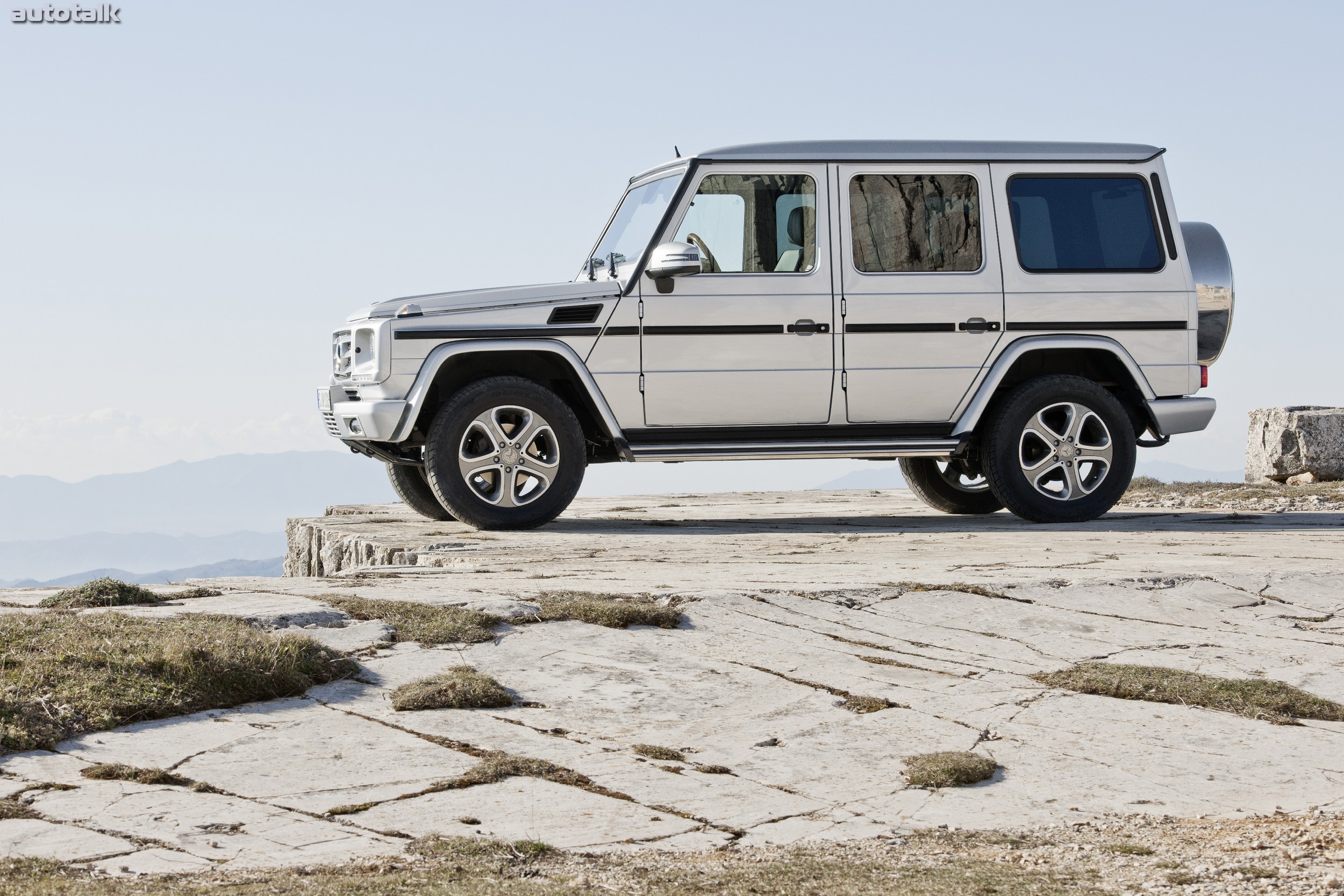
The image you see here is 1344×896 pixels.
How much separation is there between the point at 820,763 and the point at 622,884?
99 centimetres

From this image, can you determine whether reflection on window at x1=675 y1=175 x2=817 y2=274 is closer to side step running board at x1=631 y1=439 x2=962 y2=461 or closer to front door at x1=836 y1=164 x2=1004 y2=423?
front door at x1=836 y1=164 x2=1004 y2=423

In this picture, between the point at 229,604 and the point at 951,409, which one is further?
the point at 951,409

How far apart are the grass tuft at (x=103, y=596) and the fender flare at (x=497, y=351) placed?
266cm

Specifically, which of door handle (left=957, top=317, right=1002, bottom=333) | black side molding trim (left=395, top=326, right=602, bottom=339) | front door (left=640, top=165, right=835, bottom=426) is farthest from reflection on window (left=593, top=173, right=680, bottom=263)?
door handle (left=957, top=317, right=1002, bottom=333)

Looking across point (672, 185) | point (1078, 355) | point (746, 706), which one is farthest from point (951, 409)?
point (746, 706)

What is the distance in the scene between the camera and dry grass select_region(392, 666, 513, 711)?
3.97 m

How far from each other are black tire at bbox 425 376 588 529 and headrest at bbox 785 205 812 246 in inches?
69.8

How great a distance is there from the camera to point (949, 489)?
33.5 feet

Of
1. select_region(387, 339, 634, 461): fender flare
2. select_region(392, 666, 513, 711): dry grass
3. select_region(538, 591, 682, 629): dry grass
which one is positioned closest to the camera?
select_region(392, 666, 513, 711): dry grass

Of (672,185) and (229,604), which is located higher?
(672,185)

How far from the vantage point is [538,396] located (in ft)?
26.3

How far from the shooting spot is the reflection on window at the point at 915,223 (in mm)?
8422

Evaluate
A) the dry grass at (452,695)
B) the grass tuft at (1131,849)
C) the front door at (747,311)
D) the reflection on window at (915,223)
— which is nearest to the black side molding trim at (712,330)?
the front door at (747,311)

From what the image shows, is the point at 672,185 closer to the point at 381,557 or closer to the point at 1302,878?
the point at 381,557
